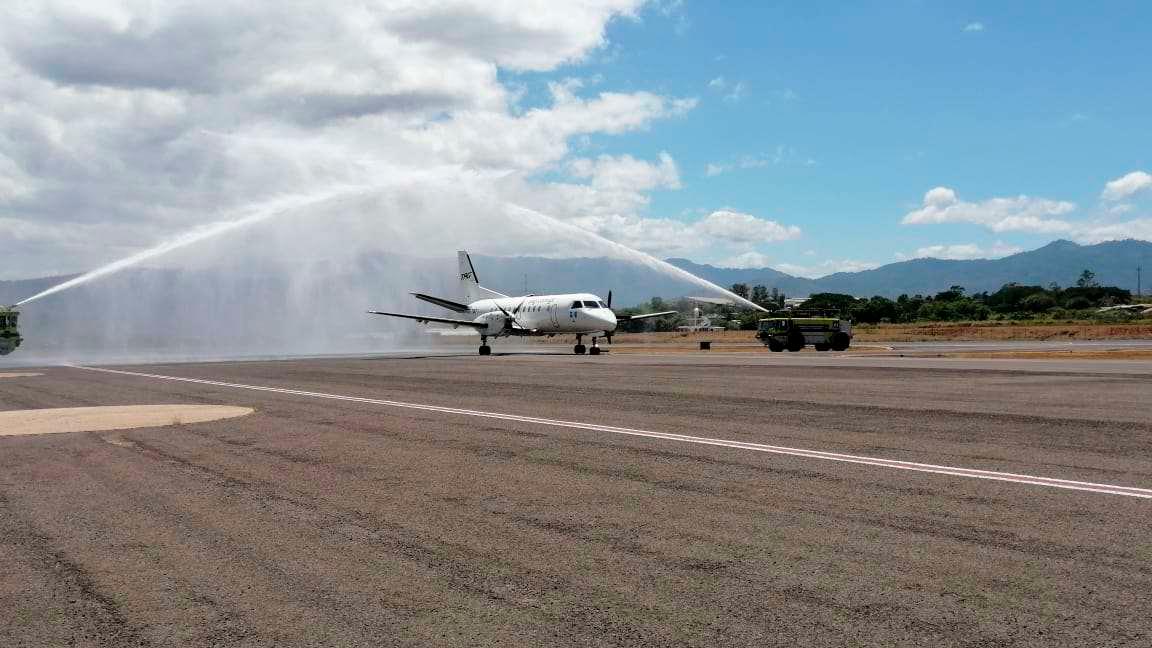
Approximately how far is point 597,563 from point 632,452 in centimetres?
574

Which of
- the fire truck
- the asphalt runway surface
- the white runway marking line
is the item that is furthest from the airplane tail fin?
the asphalt runway surface

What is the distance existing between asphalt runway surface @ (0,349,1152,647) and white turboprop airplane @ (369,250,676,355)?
118ft

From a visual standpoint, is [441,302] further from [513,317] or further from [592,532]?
[592,532]

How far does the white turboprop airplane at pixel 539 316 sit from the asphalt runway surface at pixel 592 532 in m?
36.1

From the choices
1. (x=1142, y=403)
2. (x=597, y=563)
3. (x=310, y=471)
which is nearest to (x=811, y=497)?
(x=597, y=563)

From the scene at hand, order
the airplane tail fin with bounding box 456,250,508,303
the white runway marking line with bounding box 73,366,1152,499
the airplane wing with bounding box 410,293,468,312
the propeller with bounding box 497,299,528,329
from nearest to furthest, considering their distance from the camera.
→ 1. the white runway marking line with bounding box 73,366,1152,499
2. the airplane wing with bounding box 410,293,468,312
3. the propeller with bounding box 497,299,528,329
4. the airplane tail fin with bounding box 456,250,508,303

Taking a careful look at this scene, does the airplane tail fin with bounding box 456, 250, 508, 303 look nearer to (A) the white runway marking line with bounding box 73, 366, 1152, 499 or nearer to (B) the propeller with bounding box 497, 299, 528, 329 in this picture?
(B) the propeller with bounding box 497, 299, 528, 329

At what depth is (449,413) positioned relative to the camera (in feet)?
60.8

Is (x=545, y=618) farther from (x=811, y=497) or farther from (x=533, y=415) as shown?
(x=533, y=415)

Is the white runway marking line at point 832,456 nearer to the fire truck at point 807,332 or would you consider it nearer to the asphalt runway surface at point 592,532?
the asphalt runway surface at point 592,532

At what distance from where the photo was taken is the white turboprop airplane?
5281 cm

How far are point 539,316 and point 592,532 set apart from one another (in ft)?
156

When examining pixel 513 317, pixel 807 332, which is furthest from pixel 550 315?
pixel 807 332

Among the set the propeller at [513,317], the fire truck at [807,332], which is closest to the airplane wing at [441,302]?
the propeller at [513,317]
